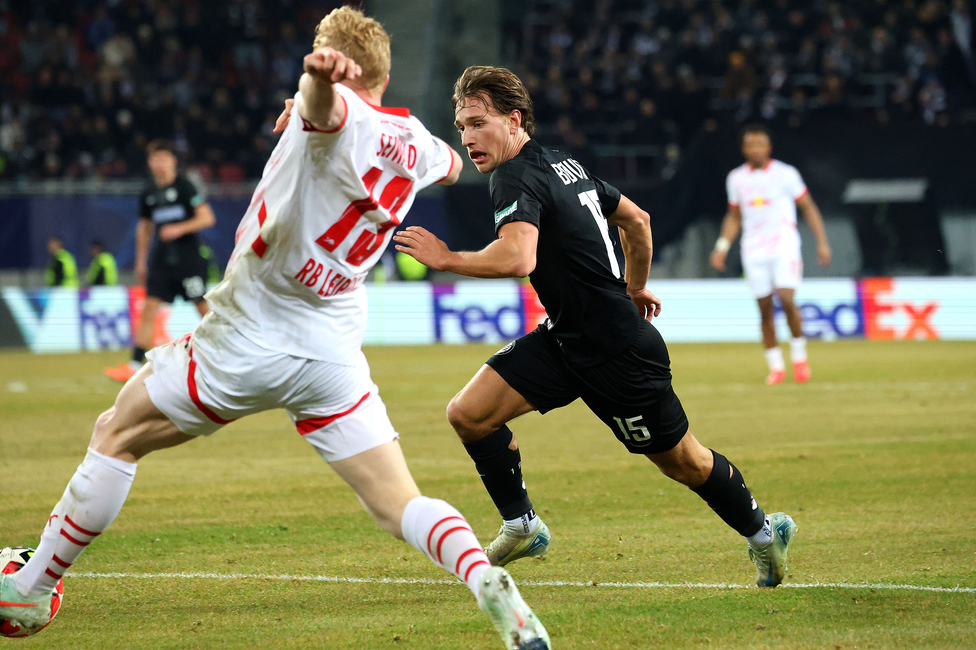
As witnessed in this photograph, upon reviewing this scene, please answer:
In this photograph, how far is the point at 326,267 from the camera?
3.84 metres

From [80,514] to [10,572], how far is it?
0.55 metres

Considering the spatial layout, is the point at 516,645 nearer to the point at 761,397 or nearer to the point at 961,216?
the point at 761,397

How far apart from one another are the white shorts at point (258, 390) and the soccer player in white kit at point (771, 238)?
9406 mm

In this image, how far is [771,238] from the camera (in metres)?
13.1

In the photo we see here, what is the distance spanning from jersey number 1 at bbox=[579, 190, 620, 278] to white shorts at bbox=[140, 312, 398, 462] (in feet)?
4.41

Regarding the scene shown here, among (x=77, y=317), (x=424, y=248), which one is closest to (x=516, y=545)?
(x=424, y=248)

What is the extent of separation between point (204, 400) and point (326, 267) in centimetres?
58

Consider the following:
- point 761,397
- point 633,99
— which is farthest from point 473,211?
point 761,397

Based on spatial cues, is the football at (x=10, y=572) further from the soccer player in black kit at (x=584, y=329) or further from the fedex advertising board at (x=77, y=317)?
the fedex advertising board at (x=77, y=317)

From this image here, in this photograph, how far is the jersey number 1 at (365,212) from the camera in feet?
12.5

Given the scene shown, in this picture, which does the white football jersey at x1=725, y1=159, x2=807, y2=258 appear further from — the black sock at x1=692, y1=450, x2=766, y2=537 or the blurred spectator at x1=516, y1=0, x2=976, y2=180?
the blurred spectator at x1=516, y1=0, x2=976, y2=180

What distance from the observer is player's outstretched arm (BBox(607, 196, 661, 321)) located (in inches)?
202

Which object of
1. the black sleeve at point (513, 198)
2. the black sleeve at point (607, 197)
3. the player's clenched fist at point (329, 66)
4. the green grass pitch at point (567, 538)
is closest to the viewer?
the player's clenched fist at point (329, 66)

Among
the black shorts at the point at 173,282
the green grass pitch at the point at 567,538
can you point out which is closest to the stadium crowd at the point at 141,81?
the black shorts at the point at 173,282
